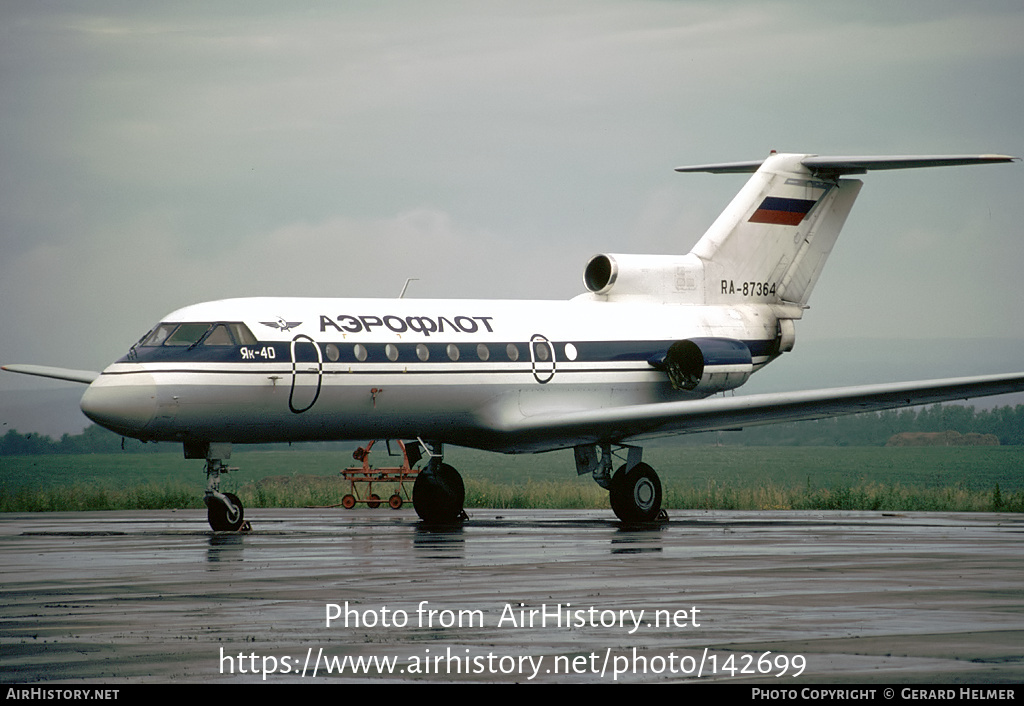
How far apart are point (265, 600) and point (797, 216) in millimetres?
19222

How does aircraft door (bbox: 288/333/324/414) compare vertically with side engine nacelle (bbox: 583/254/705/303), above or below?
below

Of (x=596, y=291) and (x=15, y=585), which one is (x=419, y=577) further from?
(x=596, y=291)

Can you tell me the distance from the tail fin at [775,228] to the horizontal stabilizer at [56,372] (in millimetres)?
11667

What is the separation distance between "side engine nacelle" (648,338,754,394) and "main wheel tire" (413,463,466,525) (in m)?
4.26

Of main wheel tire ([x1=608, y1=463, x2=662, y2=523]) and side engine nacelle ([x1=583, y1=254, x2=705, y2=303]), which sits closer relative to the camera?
main wheel tire ([x1=608, y1=463, x2=662, y2=523])

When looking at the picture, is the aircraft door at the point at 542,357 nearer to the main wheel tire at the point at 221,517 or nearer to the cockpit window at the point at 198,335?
the cockpit window at the point at 198,335

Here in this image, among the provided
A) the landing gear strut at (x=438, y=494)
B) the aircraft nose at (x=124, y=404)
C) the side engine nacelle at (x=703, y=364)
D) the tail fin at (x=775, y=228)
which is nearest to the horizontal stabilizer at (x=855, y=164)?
the tail fin at (x=775, y=228)

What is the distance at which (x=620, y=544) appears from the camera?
19.4 meters

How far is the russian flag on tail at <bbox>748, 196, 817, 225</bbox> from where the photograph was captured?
29.1m

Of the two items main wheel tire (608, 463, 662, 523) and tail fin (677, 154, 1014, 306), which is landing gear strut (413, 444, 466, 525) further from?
tail fin (677, 154, 1014, 306)

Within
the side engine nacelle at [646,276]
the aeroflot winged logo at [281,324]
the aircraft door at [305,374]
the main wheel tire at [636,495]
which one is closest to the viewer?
the aircraft door at [305,374]

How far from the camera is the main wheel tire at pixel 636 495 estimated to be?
81.4 feet

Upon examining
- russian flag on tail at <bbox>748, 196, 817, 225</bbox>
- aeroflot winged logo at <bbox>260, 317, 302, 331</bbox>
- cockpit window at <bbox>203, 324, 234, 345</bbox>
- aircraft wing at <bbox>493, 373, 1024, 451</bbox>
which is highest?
russian flag on tail at <bbox>748, 196, 817, 225</bbox>

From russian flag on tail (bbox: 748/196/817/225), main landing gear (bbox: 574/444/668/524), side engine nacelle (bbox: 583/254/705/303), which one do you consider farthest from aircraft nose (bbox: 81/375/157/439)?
russian flag on tail (bbox: 748/196/817/225)
